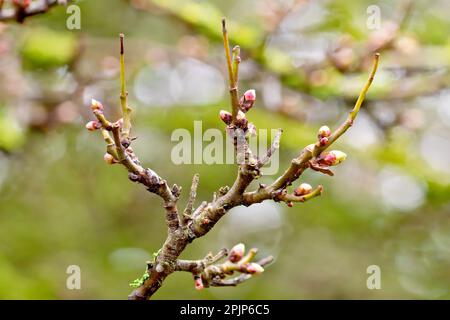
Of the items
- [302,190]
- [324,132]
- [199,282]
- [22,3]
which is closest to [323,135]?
[324,132]

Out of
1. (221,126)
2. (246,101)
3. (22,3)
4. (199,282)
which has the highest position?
(221,126)

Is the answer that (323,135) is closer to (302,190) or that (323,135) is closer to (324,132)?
(324,132)

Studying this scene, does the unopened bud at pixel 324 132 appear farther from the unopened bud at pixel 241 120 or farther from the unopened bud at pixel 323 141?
the unopened bud at pixel 241 120

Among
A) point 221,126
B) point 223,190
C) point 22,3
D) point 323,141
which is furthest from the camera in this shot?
point 221,126
